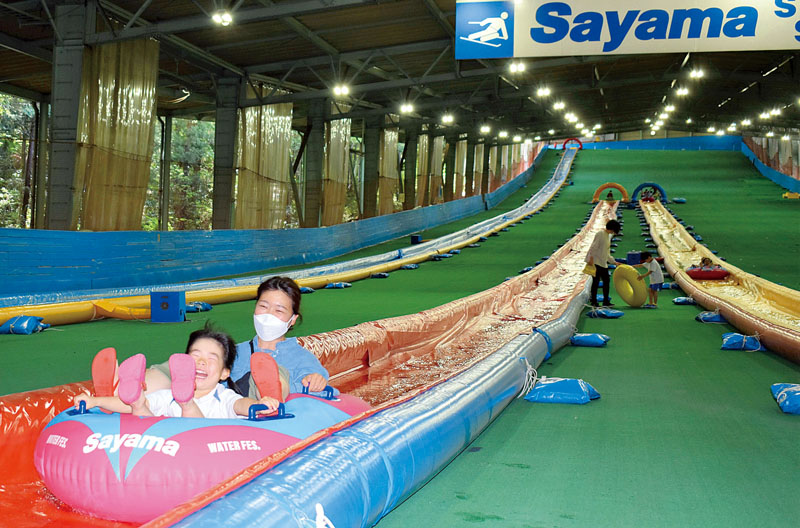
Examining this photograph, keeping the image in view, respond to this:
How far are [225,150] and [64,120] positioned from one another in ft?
19.7

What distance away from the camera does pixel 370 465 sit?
257cm

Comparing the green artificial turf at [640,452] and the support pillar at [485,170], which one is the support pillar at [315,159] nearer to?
the green artificial turf at [640,452]

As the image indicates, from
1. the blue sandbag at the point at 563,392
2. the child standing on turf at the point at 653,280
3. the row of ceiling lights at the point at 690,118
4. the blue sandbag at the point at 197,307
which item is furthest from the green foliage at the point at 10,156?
the blue sandbag at the point at 563,392

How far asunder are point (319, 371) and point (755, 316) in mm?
5802

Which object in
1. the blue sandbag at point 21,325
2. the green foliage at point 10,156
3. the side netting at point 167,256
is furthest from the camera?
the green foliage at point 10,156

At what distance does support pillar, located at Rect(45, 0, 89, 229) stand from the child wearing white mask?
8983mm

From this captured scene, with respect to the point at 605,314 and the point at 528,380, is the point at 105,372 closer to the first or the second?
the point at 528,380

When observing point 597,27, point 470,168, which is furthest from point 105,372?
point 470,168

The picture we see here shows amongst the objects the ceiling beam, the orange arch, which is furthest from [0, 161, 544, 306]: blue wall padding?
the orange arch

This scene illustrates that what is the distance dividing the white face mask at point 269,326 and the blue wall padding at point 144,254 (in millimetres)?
5453

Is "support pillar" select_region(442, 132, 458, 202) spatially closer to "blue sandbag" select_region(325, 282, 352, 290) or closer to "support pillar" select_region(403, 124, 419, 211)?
"support pillar" select_region(403, 124, 419, 211)

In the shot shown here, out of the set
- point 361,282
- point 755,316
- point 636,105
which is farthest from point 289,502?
point 636,105

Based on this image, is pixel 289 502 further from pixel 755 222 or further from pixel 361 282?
pixel 755 222

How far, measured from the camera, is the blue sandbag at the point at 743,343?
22.6 ft
